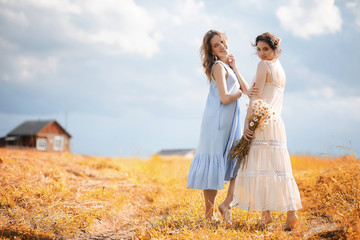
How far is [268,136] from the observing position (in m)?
3.87

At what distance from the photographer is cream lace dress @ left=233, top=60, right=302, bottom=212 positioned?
12.4 feet

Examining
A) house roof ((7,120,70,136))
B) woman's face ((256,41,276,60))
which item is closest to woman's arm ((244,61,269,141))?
woman's face ((256,41,276,60))

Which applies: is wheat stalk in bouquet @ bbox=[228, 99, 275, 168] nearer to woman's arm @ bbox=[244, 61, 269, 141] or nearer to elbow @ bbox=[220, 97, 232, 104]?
woman's arm @ bbox=[244, 61, 269, 141]

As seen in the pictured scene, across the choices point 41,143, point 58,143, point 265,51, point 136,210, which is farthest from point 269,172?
point 58,143

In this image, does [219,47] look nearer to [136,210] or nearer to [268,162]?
[268,162]

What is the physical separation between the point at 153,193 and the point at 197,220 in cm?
352

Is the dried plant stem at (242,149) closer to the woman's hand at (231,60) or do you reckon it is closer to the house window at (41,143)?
the woman's hand at (231,60)

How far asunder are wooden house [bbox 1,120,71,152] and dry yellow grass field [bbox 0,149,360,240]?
767 inches

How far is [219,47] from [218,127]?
3.56 feet

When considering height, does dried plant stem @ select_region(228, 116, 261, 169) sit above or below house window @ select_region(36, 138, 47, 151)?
below

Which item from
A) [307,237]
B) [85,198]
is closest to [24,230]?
[85,198]

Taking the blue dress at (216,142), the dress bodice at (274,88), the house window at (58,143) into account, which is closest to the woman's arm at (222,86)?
the blue dress at (216,142)

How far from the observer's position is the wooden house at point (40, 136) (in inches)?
1024

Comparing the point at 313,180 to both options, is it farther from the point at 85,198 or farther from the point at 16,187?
the point at 16,187
